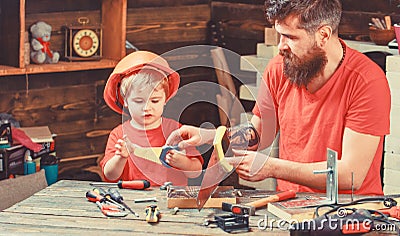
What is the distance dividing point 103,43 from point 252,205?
2578mm

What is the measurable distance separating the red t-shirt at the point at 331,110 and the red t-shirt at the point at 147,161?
37 cm

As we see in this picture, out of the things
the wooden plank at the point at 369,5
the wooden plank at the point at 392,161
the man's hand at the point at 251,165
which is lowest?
the wooden plank at the point at 392,161

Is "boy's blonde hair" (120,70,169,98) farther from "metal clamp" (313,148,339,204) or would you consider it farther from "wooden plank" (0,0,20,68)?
"wooden plank" (0,0,20,68)

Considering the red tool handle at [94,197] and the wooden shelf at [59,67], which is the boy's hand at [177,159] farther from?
the wooden shelf at [59,67]

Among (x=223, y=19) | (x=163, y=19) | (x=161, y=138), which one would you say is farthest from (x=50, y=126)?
(x=161, y=138)

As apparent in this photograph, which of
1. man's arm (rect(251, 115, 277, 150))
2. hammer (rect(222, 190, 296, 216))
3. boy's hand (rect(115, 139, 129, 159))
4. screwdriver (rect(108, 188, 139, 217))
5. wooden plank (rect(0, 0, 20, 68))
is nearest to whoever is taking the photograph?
hammer (rect(222, 190, 296, 216))

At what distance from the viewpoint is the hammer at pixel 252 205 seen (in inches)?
96.0

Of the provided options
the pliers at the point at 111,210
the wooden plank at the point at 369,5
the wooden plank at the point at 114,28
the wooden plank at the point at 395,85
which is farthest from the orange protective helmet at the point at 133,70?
the wooden plank at the point at 369,5

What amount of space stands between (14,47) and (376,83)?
7.16ft

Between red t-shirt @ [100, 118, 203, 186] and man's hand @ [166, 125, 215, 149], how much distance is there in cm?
9

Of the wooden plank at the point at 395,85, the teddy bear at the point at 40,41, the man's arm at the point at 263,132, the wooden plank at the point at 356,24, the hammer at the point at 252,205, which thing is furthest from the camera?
the wooden plank at the point at 356,24

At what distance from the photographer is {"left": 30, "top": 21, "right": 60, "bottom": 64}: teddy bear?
4.52 metres

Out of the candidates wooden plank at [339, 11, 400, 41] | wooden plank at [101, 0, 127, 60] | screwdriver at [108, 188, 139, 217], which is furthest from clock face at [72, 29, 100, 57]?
screwdriver at [108, 188, 139, 217]

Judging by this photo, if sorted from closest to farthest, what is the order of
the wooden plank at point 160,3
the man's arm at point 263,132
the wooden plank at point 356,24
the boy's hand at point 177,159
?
the boy's hand at point 177,159
the man's arm at point 263,132
the wooden plank at point 356,24
the wooden plank at point 160,3
